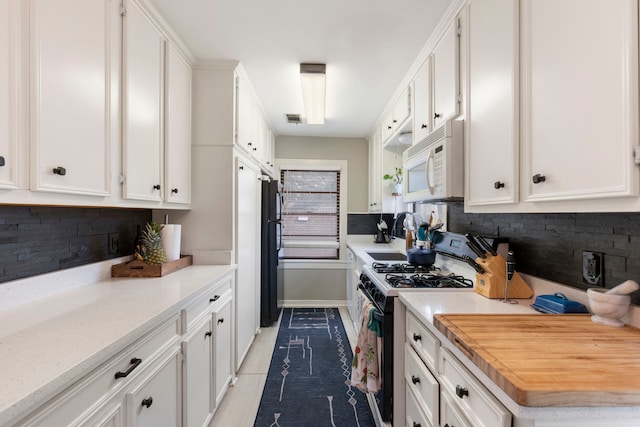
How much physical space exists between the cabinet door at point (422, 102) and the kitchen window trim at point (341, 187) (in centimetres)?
207

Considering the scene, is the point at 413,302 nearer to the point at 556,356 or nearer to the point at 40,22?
the point at 556,356

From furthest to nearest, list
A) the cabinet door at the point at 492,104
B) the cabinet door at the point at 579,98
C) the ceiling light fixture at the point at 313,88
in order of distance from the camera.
Answer: the ceiling light fixture at the point at 313,88, the cabinet door at the point at 492,104, the cabinet door at the point at 579,98

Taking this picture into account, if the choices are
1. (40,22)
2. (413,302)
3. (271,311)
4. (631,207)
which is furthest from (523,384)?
(271,311)

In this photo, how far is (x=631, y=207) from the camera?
748mm

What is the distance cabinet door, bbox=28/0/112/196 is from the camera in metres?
1.04

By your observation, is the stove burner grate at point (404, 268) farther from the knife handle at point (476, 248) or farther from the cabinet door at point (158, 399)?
the cabinet door at point (158, 399)

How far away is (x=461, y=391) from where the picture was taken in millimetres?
Result: 959

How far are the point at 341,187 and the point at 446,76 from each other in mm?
2619

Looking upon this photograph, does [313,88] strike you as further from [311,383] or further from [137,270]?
[311,383]

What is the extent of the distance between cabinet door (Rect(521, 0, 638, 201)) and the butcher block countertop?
1.37ft

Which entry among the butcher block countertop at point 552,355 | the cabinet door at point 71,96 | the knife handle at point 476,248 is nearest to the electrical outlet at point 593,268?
the butcher block countertop at point 552,355

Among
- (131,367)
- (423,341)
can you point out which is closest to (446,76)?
(423,341)

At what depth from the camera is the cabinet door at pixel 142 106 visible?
1.53 metres

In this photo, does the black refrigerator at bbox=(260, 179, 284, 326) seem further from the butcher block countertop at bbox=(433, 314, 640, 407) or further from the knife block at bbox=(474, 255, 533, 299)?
the butcher block countertop at bbox=(433, 314, 640, 407)
